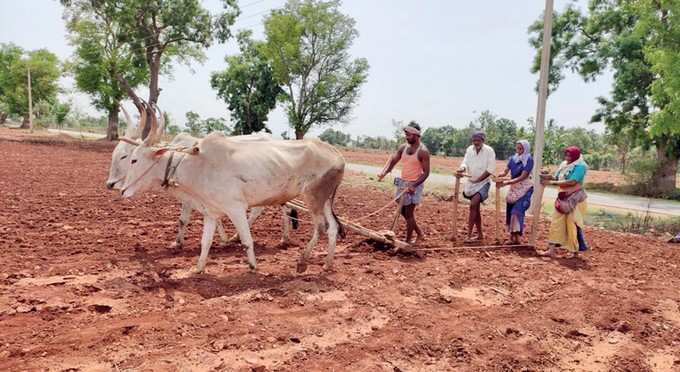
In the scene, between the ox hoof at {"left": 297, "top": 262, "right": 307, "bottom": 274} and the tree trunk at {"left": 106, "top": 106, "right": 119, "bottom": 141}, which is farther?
the tree trunk at {"left": 106, "top": 106, "right": 119, "bottom": 141}

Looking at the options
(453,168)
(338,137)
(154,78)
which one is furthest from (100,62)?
(338,137)

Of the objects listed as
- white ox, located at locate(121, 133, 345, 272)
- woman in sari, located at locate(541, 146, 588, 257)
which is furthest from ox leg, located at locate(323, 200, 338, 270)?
woman in sari, located at locate(541, 146, 588, 257)

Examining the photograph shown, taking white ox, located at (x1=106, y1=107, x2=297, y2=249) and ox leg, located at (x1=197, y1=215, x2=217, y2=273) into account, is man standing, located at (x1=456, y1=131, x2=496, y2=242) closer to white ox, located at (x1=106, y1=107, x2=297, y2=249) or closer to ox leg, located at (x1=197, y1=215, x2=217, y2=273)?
white ox, located at (x1=106, y1=107, x2=297, y2=249)

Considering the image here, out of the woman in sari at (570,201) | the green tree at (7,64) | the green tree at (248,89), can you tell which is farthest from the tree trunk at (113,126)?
the woman in sari at (570,201)

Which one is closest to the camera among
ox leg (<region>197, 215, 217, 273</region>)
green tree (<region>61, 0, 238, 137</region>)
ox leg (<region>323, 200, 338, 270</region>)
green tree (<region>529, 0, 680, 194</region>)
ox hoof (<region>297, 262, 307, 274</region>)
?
ox leg (<region>197, 215, 217, 273</region>)

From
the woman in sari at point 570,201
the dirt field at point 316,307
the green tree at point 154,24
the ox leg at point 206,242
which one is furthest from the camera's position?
the green tree at point 154,24

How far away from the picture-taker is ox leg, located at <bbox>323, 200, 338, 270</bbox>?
6.33 metres

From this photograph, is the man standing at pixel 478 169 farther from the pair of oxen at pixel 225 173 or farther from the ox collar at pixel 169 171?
the ox collar at pixel 169 171

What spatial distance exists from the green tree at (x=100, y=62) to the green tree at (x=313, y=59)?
30.7ft

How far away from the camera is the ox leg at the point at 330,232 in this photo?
6.33m

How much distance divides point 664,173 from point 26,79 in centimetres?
5882

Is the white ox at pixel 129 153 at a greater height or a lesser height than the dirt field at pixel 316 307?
greater

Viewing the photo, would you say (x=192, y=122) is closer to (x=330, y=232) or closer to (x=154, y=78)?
(x=154, y=78)

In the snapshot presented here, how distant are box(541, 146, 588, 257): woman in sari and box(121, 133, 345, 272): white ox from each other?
3.45 meters
